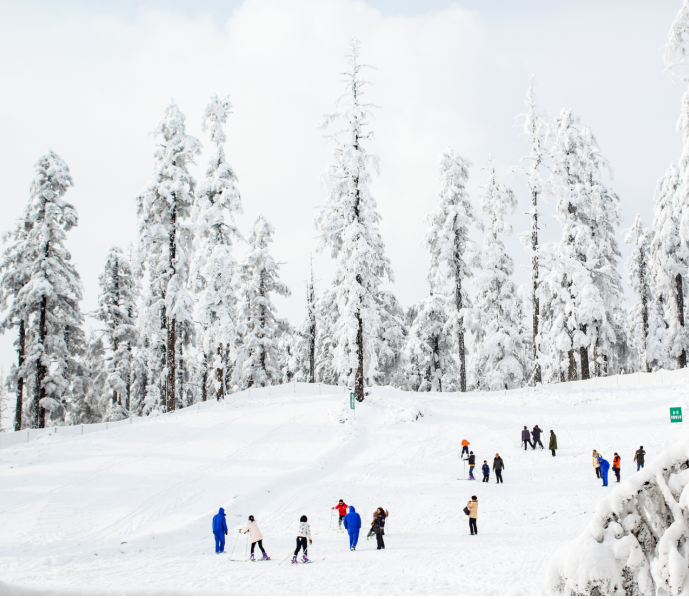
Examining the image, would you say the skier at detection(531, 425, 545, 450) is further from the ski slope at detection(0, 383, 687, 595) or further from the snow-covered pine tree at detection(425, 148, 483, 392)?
the snow-covered pine tree at detection(425, 148, 483, 392)

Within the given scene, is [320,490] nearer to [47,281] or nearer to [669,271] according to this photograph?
[47,281]

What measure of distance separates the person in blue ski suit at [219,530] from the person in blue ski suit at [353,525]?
10.8 feet

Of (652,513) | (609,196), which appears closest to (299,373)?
(609,196)

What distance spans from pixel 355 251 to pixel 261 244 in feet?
45.7

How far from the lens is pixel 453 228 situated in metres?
35.9

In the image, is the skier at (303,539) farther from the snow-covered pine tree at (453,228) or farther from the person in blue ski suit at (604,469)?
the snow-covered pine tree at (453,228)

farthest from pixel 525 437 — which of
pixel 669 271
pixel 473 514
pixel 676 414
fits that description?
pixel 669 271

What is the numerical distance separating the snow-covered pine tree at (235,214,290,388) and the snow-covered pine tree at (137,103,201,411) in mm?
8538

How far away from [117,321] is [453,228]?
1092 inches

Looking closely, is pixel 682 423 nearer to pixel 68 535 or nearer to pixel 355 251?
pixel 355 251

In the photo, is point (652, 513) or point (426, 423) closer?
point (652, 513)

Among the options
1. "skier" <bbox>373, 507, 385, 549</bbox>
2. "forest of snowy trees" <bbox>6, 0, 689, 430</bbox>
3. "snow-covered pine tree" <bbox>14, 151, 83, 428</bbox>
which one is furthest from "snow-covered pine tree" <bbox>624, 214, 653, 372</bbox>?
"snow-covered pine tree" <bbox>14, 151, 83, 428</bbox>

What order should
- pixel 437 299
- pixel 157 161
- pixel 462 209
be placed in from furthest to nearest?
pixel 437 299
pixel 462 209
pixel 157 161

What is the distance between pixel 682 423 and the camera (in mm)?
23734
